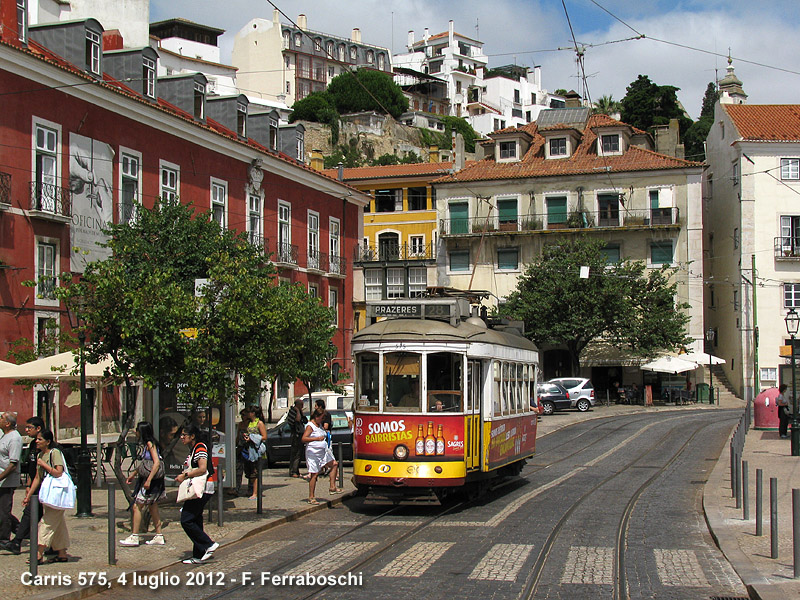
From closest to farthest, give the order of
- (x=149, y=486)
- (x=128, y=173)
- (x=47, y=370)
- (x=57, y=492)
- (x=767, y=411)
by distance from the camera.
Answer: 1. (x=57, y=492)
2. (x=149, y=486)
3. (x=47, y=370)
4. (x=128, y=173)
5. (x=767, y=411)

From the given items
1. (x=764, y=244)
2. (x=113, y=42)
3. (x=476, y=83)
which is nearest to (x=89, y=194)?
(x=113, y=42)

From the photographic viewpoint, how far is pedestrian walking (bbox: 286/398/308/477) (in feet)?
67.2

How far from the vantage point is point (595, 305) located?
4928 cm

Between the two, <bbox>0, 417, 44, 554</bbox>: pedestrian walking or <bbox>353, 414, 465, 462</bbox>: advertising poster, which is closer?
<bbox>0, 417, 44, 554</bbox>: pedestrian walking

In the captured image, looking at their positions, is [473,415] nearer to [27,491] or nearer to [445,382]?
[445,382]

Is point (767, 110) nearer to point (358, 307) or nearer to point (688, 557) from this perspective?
point (358, 307)

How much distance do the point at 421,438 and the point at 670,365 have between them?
37.3 m

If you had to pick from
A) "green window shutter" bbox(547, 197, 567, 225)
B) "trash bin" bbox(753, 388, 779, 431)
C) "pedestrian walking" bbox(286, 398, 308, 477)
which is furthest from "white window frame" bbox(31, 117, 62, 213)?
"green window shutter" bbox(547, 197, 567, 225)

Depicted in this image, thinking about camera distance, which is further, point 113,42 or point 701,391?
point 701,391

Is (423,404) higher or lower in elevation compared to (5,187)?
lower

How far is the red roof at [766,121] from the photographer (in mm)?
52531

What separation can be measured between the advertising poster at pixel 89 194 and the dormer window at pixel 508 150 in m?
35.0

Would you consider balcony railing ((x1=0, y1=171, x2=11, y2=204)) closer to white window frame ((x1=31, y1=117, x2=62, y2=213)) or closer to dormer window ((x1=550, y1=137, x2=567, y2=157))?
white window frame ((x1=31, y1=117, x2=62, y2=213))

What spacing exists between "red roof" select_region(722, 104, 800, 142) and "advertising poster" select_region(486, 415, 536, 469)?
38555mm
